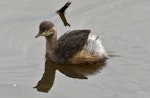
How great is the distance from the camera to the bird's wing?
11000 millimetres

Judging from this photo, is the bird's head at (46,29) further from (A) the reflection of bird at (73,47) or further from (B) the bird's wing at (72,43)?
(B) the bird's wing at (72,43)

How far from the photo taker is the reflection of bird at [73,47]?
434 inches

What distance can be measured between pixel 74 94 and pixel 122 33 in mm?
2257

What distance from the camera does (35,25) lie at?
40.1 ft

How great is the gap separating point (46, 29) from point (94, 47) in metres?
1.00

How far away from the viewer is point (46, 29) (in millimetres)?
11031

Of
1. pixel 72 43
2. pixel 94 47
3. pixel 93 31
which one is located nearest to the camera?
pixel 72 43

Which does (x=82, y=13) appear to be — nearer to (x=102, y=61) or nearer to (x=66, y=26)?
(x=66, y=26)

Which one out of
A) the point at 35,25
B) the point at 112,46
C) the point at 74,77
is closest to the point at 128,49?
the point at 112,46

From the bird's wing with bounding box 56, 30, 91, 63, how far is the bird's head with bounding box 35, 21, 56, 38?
308 millimetres

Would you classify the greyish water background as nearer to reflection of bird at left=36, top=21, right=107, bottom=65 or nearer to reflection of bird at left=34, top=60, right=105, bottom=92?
reflection of bird at left=34, top=60, right=105, bottom=92

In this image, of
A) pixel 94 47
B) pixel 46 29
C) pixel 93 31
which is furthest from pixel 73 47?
pixel 93 31

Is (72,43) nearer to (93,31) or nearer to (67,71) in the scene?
(67,71)

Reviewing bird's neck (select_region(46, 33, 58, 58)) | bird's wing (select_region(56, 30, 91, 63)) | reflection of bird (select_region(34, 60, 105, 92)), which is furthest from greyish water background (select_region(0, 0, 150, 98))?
bird's wing (select_region(56, 30, 91, 63))
